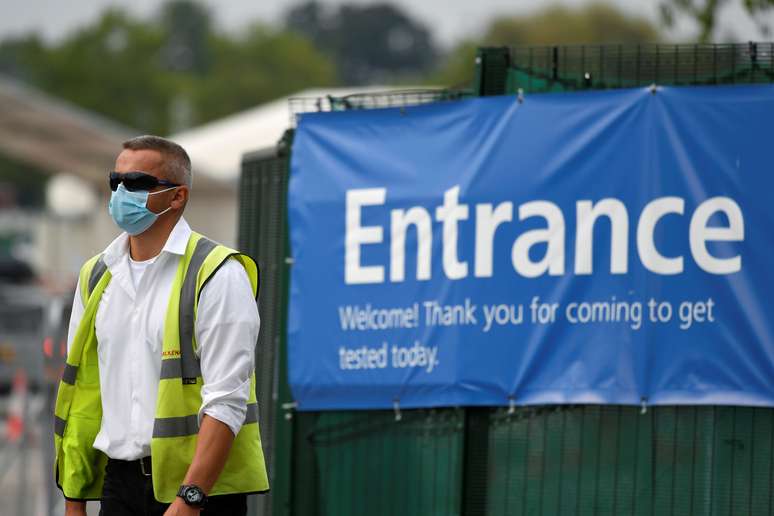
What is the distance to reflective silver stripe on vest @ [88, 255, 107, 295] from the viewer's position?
16.9 feet

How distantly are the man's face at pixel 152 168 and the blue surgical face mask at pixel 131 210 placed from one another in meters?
0.02

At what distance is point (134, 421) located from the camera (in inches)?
193

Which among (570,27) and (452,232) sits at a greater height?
(570,27)

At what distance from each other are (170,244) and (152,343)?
33 cm

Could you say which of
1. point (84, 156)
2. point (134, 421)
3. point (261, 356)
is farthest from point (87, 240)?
point (134, 421)

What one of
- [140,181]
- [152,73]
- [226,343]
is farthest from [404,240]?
[152,73]

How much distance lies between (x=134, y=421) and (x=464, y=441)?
224cm

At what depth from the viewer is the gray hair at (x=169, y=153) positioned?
197 inches

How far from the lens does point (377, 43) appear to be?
172 meters

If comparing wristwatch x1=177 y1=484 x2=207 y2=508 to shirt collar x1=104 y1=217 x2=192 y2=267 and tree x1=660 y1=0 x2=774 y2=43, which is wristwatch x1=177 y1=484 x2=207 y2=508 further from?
tree x1=660 y1=0 x2=774 y2=43

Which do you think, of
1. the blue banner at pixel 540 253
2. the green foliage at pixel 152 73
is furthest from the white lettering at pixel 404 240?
the green foliage at pixel 152 73

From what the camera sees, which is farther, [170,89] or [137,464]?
[170,89]

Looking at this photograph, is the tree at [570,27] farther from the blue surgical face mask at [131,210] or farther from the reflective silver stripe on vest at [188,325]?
the reflective silver stripe on vest at [188,325]

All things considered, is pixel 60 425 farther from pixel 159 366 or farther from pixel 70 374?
pixel 159 366
